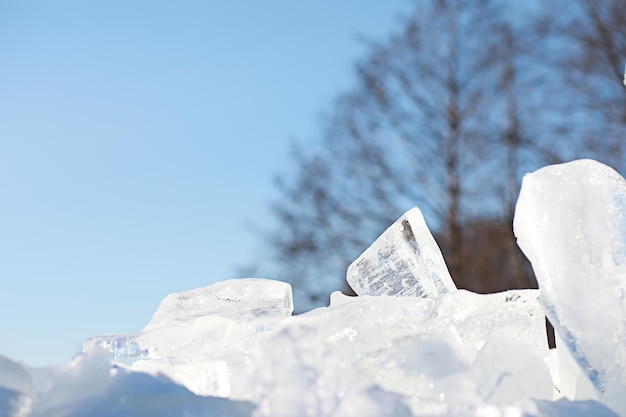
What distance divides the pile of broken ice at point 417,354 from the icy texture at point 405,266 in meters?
0.15

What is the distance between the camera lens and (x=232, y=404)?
21.0 inches

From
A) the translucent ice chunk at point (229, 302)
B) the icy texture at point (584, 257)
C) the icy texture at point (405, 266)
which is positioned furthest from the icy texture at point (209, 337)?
the icy texture at point (584, 257)

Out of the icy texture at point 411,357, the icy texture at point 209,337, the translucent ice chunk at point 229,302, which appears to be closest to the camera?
the icy texture at point 411,357

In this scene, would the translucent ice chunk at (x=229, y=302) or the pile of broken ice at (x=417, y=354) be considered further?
the translucent ice chunk at (x=229, y=302)

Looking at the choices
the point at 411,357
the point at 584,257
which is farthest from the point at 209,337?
the point at 584,257

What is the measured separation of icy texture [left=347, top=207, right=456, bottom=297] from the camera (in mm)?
1097

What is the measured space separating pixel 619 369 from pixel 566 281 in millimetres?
89

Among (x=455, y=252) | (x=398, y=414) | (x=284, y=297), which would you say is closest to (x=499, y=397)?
(x=398, y=414)

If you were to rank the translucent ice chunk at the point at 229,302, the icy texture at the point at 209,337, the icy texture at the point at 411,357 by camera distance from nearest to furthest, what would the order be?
the icy texture at the point at 411,357 < the icy texture at the point at 209,337 < the translucent ice chunk at the point at 229,302

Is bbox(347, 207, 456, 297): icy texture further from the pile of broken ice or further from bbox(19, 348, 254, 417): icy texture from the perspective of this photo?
bbox(19, 348, 254, 417): icy texture

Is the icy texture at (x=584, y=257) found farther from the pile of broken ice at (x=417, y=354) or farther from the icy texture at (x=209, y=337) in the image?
the icy texture at (x=209, y=337)

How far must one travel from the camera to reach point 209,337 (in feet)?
2.62

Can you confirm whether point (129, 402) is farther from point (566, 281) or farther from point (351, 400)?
point (566, 281)

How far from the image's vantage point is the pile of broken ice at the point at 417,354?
0.52m
